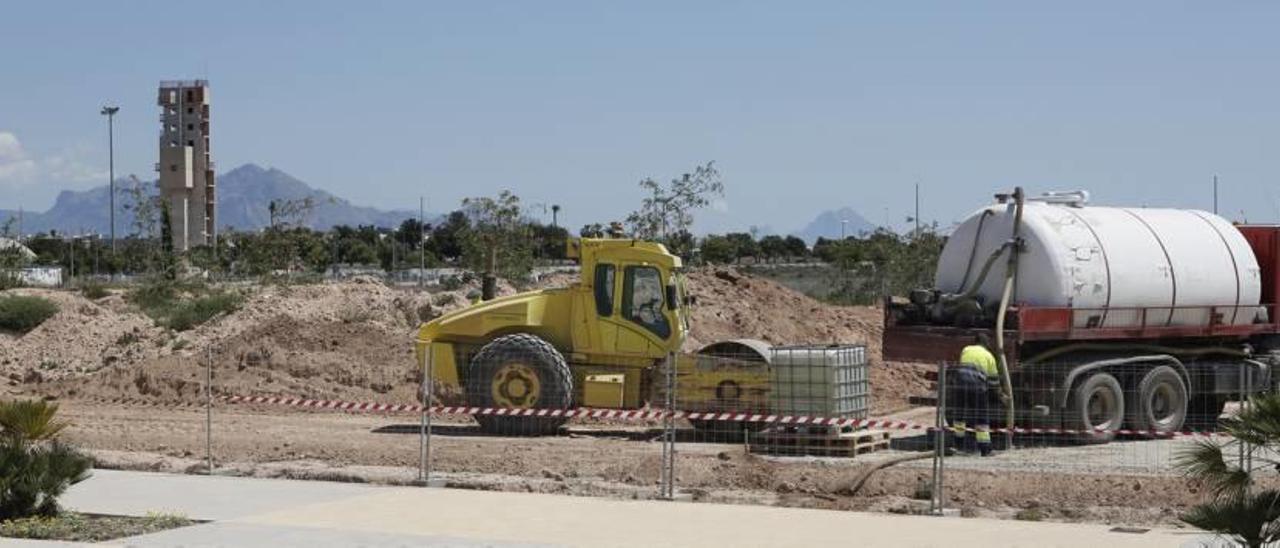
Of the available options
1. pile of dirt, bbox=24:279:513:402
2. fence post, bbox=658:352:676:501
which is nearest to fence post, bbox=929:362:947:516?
fence post, bbox=658:352:676:501

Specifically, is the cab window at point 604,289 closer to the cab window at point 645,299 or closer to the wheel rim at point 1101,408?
the cab window at point 645,299

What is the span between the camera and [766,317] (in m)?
32.3

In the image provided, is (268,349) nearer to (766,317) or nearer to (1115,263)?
(766,317)

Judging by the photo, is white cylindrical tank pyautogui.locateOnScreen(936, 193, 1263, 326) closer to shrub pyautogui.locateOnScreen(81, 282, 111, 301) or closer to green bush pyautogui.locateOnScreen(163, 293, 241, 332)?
green bush pyautogui.locateOnScreen(163, 293, 241, 332)

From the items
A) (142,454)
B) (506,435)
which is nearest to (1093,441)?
(506,435)

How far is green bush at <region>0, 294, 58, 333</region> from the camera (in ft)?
119

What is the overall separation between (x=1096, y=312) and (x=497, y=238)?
32.1 meters

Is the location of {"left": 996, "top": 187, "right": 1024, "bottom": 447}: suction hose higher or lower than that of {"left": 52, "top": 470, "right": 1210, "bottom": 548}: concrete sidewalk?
higher

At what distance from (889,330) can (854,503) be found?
18.5 ft

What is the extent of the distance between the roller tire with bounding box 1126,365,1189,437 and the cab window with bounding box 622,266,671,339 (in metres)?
5.80

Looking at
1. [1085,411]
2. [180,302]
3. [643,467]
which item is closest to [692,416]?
[643,467]

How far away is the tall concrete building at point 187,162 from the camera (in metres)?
131

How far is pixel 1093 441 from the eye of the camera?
2044 centimetres

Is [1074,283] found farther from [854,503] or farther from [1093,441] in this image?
[854,503]
